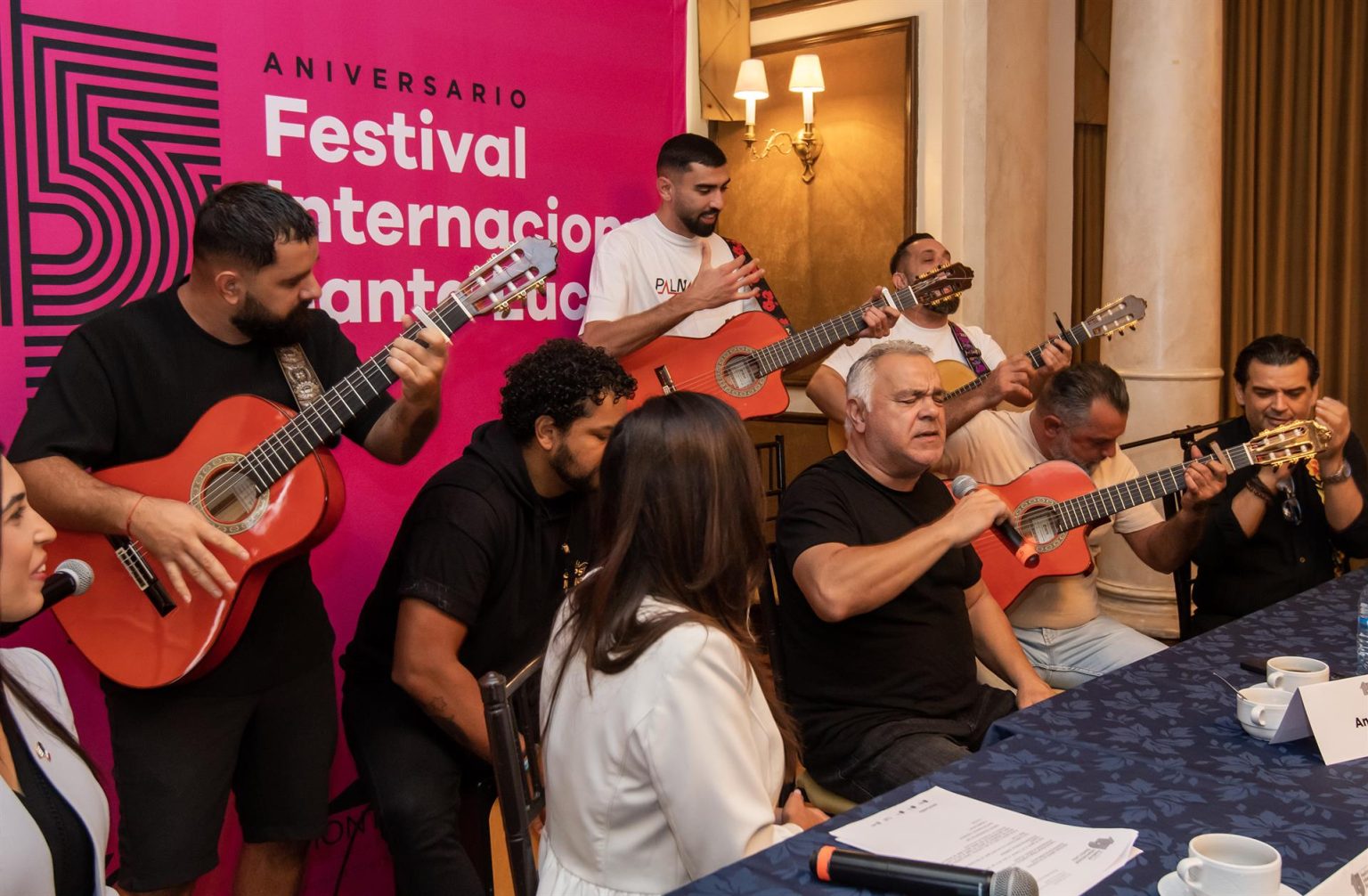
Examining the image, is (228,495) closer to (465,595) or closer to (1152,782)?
(465,595)

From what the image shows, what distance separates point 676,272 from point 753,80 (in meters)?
2.13

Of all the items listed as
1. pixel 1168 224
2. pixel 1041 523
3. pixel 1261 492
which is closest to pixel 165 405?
pixel 1041 523

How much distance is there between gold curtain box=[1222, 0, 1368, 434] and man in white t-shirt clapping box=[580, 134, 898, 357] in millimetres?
3311

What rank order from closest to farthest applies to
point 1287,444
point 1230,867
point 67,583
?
point 1230,867 → point 67,583 → point 1287,444

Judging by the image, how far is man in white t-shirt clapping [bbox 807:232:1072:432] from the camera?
11.0 feet

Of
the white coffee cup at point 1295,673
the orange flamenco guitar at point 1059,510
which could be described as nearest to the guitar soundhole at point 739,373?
the orange flamenco guitar at point 1059,510

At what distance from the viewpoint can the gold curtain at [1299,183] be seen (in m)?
5.61

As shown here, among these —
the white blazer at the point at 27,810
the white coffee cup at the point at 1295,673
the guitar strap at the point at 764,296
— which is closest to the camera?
the white blazer at the point at 27,810

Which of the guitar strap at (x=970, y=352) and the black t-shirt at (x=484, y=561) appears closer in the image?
the black t-shirt at (x=484, y=561)

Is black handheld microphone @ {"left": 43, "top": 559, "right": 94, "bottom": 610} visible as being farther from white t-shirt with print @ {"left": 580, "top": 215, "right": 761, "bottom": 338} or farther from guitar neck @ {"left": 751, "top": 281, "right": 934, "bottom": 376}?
guitar neck @ {"left": 751, "top": 281, "right": 934, "bottom": 376}

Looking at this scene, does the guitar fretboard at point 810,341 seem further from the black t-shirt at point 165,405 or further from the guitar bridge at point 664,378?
the black t-shirt at point 165,405

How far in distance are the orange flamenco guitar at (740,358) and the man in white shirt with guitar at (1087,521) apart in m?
0.54

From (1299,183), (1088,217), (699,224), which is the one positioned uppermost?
(1299,183)

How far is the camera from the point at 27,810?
4.29 ft
